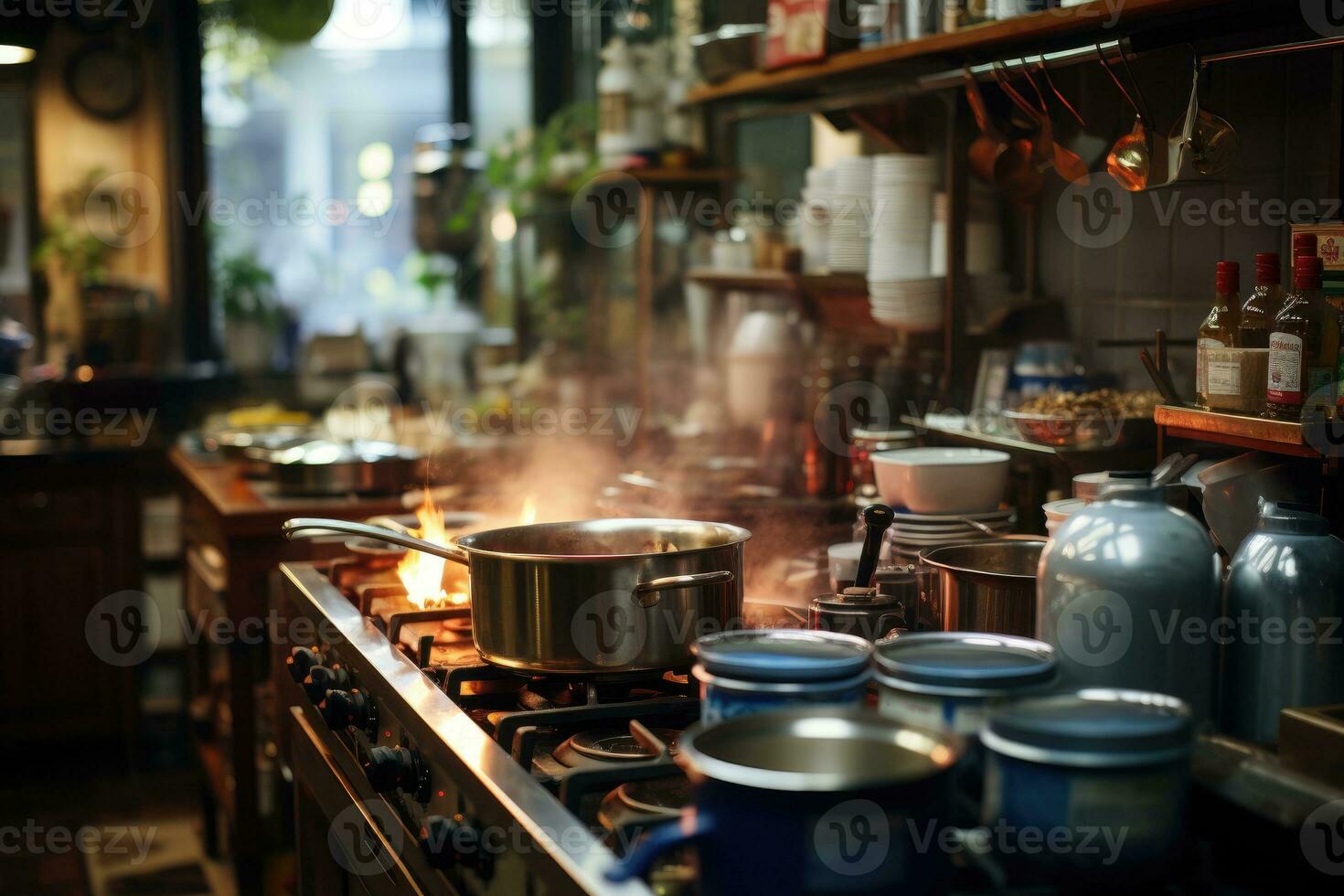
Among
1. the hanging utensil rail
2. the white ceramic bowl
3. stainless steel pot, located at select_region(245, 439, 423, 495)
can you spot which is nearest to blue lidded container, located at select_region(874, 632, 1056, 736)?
the white ceramic bowl

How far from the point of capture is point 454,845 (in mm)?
1303

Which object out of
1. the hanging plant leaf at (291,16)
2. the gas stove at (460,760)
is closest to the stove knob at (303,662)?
the gas stove at (460,760)

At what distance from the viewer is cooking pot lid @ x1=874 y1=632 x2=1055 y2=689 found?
41.3 inches

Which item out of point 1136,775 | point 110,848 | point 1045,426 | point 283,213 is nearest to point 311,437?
point 110,848

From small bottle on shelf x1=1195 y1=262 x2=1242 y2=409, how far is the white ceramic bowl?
0.32 metres

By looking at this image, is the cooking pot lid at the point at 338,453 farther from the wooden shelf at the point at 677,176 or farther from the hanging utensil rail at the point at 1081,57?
the hanging utensil rail at the point at 1081,57

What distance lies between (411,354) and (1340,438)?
4344mm

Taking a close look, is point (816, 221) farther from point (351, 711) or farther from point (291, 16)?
point (291, 16)

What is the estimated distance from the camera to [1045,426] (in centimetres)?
211

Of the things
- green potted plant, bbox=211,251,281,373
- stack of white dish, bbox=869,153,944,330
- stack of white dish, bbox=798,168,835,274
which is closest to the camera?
stack of white dish, bbox=869,153,944,330

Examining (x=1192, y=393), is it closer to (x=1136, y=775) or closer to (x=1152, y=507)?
(x=1152, y=507)

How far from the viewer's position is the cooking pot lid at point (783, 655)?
1.08 m

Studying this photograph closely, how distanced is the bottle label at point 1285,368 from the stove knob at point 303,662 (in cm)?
137

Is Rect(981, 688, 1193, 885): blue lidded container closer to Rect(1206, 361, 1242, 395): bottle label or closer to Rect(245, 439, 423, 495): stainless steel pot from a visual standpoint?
Rect(1206, 361, 1242, 395): bottle label
